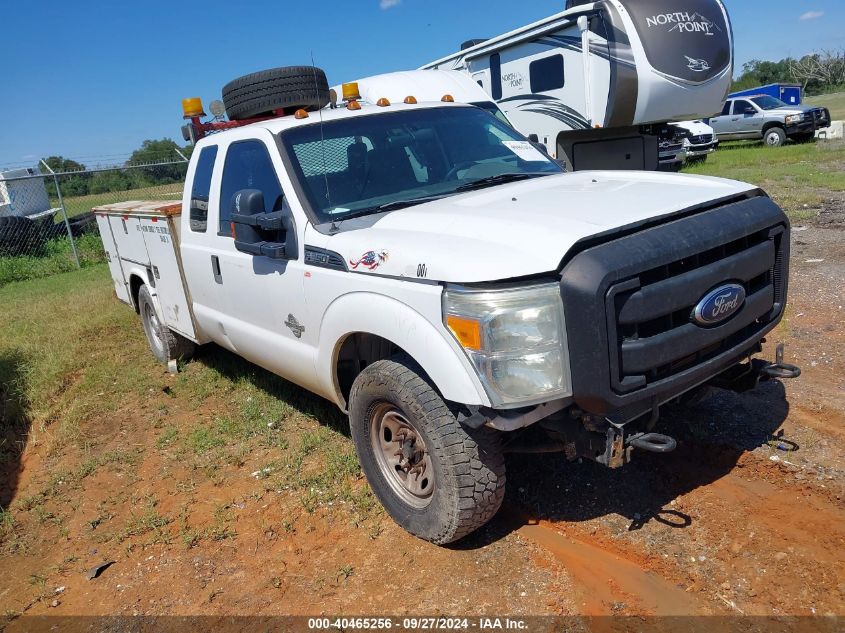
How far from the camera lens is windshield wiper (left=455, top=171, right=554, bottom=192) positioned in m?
3.82

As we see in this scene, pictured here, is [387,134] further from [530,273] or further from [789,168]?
[789,168]

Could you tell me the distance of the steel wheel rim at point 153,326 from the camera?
6379 mm

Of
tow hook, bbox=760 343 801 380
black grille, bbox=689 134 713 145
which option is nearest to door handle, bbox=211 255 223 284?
tow hook, bbox=760 343 801 380

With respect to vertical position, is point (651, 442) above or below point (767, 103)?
below

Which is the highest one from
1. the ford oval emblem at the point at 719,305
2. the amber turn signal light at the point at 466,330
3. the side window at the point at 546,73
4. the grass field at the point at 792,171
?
the side window at the point at 546,73

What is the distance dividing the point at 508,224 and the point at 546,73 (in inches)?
406

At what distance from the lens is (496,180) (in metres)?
3.89

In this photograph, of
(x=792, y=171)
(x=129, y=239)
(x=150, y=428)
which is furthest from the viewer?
(x=792, y=171)

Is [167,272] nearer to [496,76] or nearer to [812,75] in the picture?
[496,76]

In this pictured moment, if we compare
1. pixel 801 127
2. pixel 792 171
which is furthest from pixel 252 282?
pixel 801 127

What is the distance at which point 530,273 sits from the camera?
98.7 inches

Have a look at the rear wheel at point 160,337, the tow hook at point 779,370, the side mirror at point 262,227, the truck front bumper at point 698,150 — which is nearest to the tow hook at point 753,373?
the tow hook at point 779,370

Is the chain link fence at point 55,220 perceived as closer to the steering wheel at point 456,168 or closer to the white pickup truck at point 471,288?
the white pickup truck at point 471,288

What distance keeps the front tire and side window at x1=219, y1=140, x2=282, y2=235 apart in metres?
1.33
